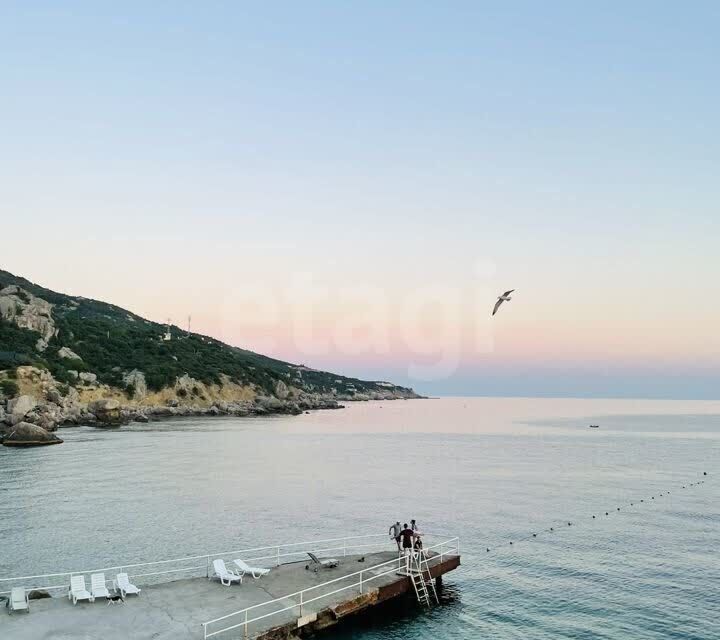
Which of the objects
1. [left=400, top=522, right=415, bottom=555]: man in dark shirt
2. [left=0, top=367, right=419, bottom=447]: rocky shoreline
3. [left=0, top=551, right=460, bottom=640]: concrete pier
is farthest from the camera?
[left=0, top=367, right=419, bottom=447]: rocky shoreline

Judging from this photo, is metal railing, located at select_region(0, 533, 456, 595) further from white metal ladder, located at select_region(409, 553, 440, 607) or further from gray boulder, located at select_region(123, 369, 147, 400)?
gray boulder, located at select_region(123, 369, 147, 400)

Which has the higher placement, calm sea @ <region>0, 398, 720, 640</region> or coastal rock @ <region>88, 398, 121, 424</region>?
coastal rock @ <region>88, 398, 121, 424</region>

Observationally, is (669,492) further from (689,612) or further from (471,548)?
(689,612)

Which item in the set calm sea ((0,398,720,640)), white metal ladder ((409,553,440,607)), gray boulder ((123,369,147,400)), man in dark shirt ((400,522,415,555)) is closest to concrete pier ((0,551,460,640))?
white metal ladder ((409,553,440,607))

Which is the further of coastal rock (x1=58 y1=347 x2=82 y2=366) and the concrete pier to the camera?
coastal rock (x1=58 y1=347 x2=82 y2=366)

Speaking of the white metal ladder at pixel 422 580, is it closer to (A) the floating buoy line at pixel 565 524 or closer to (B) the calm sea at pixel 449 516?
(B) the calm sea at pixel 449 516

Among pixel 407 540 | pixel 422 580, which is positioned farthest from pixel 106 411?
pixel 422 580

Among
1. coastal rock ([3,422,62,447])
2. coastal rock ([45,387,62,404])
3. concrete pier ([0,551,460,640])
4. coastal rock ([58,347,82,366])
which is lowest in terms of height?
concrete pier ([0,551,460,640])
